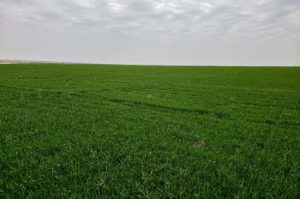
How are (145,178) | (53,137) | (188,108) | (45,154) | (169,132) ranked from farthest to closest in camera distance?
(188,108)
(169,132)
(53,137)
(45,154)
(145,178)

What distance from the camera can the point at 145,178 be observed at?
5.02 m

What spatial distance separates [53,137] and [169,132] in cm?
380

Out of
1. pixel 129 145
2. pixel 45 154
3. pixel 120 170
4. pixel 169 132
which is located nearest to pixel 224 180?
pixel 120 170

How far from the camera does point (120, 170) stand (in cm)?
540

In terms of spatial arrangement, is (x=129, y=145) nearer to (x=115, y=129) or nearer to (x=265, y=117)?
(x=115, y=129)

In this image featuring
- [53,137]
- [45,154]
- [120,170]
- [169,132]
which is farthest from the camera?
[169,132]

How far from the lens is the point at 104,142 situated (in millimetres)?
7086

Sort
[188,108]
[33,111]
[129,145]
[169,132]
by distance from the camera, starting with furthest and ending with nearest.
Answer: [188,108]
[33,111]
[169,132]
[129,145]

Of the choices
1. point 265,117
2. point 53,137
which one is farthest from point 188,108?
point 53,137

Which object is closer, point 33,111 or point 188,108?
point 33,111

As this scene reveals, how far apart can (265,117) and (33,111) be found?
11026 mm

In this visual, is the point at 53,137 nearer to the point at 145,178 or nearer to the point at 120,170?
the point at 120,170

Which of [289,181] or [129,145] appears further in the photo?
[129,145]

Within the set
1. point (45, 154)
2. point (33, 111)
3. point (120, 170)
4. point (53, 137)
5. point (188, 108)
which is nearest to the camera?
point (120, 170)
